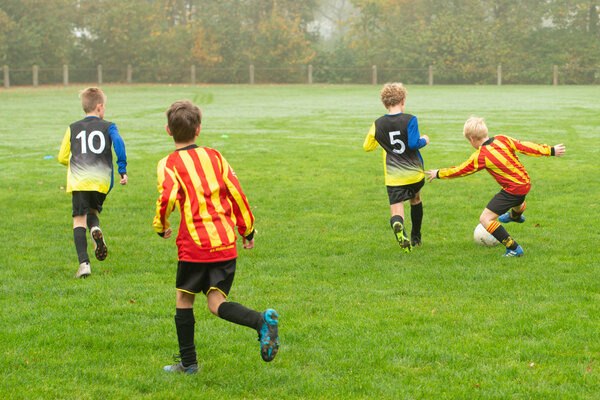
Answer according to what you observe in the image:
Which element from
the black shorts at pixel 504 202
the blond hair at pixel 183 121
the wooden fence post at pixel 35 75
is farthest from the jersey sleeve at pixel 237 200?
the wooden fence post at pixel 35 75

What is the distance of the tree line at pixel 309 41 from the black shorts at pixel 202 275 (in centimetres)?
5372

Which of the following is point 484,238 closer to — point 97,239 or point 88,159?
point 97,239

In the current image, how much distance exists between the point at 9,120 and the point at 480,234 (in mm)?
21422

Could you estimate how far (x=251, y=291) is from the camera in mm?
6324

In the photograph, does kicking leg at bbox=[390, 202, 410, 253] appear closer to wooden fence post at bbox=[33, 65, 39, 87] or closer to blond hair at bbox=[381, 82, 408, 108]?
blond hair at bbox=[381, 82, 408, 108]

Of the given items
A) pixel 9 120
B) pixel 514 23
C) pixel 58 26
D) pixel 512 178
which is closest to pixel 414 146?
pixel 512 178

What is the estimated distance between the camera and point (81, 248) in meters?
6.94

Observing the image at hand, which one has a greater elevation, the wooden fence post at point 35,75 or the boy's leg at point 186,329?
the wooden fence post at point 35,75

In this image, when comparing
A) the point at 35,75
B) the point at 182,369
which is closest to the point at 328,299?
the point at 182,369

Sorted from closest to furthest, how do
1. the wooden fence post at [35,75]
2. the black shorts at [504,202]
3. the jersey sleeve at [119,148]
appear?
the jersey sleeve at [119,148] < the black shorts at [504,202] < the wooden fence post at [35,75]

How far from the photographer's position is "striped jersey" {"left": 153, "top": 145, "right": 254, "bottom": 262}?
4.34 metres

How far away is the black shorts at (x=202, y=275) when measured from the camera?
174 inches

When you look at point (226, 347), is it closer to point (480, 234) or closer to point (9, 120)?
point (480, 234)

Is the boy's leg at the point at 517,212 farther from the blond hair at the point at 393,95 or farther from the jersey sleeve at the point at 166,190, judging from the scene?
the jersey sleeve at the point at 166,190
